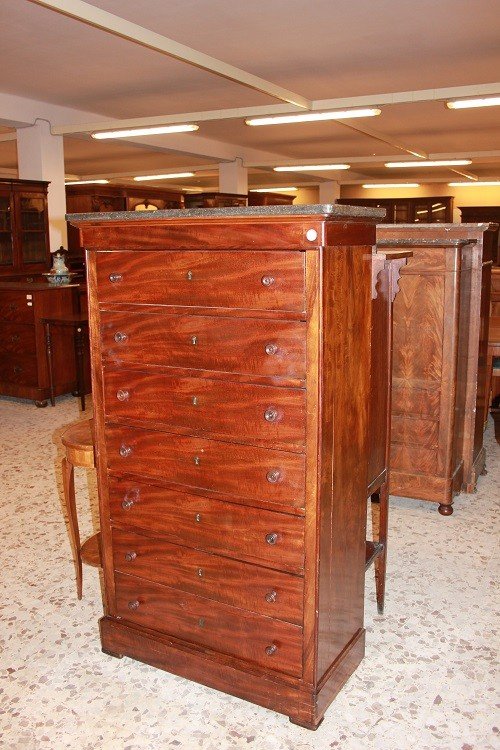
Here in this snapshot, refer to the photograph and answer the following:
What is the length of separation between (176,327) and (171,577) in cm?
90

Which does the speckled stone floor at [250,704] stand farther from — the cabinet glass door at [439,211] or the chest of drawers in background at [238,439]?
the cabinet glass door at [439,211]

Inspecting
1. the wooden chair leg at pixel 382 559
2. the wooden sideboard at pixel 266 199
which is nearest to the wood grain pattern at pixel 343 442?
the wooden chair leg at pixel 382 559

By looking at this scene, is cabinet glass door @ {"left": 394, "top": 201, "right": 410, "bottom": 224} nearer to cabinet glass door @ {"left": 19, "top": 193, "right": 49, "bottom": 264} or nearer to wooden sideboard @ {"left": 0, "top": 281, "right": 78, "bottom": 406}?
cabinet glass door @ {"left": 19, "top": 193, "right": 49, "bottom": 264}

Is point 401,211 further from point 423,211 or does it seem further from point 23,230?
point 23,230

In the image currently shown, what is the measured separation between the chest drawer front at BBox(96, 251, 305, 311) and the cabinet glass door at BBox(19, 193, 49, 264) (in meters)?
7.98

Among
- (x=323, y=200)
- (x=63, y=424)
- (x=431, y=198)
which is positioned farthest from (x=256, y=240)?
(x=323, y=200)

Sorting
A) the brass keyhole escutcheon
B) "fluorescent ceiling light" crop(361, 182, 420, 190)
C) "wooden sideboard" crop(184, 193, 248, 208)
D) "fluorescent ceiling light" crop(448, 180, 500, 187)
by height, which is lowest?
the brass keyhole escutcheon

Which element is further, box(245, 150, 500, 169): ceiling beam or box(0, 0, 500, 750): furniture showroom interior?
box(245, 150, 500, 169): ceiling beam

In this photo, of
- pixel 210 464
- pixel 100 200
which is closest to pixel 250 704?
pixel 210 464

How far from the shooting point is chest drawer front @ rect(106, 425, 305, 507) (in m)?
2.08

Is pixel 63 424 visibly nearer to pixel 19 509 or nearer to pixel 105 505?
pixel 19 509

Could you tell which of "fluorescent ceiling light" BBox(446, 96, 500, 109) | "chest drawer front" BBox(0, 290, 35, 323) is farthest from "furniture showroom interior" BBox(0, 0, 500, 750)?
"fluorescent ceiling light" BBox(446, 96, 500, 109)

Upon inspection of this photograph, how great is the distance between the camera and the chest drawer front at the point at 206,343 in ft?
6.61

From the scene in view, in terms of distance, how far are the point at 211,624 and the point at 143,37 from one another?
4601mm
